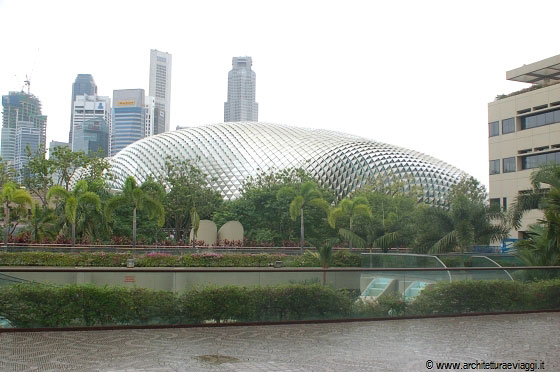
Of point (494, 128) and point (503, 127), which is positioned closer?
point (503, 127)

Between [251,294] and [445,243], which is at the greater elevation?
[445,243]

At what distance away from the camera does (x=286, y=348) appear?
9156 millimetres

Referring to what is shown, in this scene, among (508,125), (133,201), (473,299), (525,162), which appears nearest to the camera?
(473,299)

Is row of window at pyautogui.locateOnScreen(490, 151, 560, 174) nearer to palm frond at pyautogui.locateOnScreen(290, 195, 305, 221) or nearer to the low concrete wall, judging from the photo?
palm frond at pyautogui.locateOnScreen(290, 195, 305, 221)

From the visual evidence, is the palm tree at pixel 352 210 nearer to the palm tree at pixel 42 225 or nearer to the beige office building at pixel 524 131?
the beige office building at pixel 524 131

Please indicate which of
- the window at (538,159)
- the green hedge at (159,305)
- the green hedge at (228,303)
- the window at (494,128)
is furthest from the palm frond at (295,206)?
the green hedge at (159,305)

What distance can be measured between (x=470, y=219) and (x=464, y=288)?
15.3 m

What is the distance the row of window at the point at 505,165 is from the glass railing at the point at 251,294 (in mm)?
35652

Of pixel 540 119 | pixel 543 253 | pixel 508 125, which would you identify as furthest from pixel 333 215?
pixel 543 253

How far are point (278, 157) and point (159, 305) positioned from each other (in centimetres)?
6674

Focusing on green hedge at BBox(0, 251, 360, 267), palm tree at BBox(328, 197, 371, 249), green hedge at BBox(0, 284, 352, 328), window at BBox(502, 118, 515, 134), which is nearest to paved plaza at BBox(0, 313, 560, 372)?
green hedge at BBox(0, 284, 352, 328)

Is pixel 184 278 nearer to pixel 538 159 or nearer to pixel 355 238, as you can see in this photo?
pixel 355 238

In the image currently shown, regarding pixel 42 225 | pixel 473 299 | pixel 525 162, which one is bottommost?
pixel 473 299

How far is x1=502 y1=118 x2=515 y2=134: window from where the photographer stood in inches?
1880
